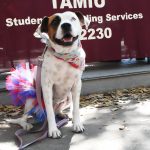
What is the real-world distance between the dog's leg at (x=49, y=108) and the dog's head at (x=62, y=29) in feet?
1.49

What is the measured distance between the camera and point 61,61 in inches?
191

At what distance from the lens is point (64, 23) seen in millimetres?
4562

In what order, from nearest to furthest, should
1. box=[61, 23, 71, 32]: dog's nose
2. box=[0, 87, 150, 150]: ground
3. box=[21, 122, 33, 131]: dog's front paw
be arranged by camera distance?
1. box=[61, 23, 71, 32]: dog's nose
2. box=[0, 87, 150, 150]: ground
3. box=[21, 122, 33, 131]: dog's front paw

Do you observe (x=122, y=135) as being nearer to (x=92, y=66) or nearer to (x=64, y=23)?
(x=64, y=23)

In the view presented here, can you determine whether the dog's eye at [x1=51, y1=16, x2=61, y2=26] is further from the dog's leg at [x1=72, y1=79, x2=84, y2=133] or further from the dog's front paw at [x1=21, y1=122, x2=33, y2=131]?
the dog's front paw at [x1=21, y1=122, x2=33, y2=131]

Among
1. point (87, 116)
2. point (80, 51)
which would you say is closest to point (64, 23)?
point (80, 51)

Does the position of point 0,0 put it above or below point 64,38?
above

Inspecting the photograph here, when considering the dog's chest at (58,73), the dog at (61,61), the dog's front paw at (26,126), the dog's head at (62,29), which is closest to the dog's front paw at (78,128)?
the dog at (61,61)

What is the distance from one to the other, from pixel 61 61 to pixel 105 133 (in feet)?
3.30

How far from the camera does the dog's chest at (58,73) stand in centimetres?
486

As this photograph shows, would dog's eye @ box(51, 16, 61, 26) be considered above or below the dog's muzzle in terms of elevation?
above

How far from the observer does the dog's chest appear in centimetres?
486

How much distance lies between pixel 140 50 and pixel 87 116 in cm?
219

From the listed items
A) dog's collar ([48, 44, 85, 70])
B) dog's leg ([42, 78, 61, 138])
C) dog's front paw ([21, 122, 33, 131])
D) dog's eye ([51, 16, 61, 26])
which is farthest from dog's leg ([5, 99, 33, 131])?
dog's eye ([51, 16, 61, 26])
